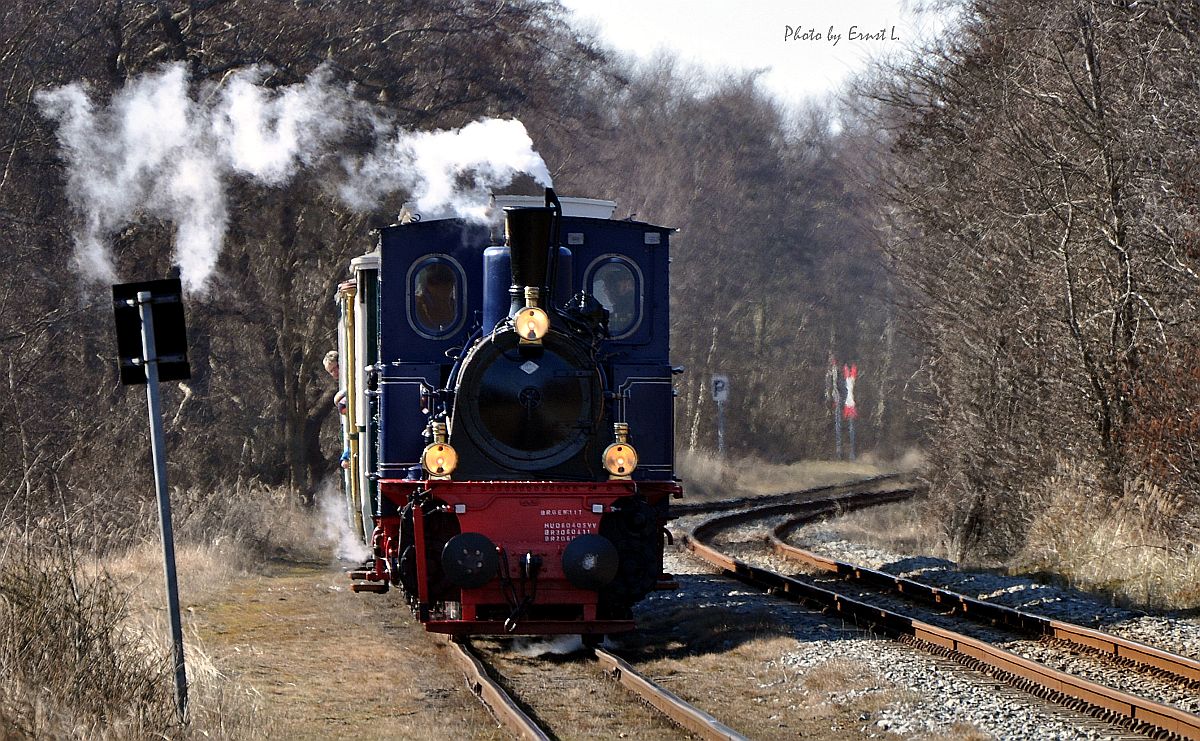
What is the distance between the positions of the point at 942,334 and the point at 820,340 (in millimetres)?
26790

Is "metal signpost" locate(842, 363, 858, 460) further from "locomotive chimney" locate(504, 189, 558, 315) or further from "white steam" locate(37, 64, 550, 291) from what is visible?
"locomotive chimney" locate(504, 189, 558, 315)

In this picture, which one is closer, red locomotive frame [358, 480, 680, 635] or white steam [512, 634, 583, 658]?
red locomotive frame [358, 480, 680, 635]

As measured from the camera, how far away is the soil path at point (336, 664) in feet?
25.7

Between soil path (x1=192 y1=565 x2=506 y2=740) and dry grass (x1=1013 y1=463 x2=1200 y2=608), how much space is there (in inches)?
235

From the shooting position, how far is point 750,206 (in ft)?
143

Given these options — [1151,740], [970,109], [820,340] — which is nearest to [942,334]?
[970,109]

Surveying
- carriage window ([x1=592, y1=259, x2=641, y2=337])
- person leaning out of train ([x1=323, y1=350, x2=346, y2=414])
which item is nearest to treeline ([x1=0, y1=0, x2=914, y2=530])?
person leaning out of train ([x1=323, y1=350, x2=346, y2=414])

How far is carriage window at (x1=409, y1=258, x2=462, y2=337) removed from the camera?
34.3ft

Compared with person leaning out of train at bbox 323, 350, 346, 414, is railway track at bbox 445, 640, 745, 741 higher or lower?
lower

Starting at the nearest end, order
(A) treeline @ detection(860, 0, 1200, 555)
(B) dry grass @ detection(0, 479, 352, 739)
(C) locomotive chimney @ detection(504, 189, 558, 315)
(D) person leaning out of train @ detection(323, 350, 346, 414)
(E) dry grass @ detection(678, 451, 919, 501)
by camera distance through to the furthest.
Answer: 1. (B) dry grass @ detection(0, 479, 352, 739)
2. (C) locomotive chimney @ detection(504, 189, 558, 315)
3. (D) person leaning out of train @ detection(323, 350, 346, 414)
4. (A) treeline @ detection(860, 0, 1200, 555)
5. (E) dry grass @ detection(678, 451, 919, 501)

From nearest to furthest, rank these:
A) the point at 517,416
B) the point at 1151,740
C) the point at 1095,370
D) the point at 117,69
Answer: the point at 1151,740 < the point at 517,416 < the point at 1095,370 < the point at 117,69

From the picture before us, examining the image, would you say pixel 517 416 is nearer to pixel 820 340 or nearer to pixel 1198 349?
pixel 1198 349

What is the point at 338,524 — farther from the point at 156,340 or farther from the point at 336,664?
the point at 156,340

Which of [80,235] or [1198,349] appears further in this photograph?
[80,235]
